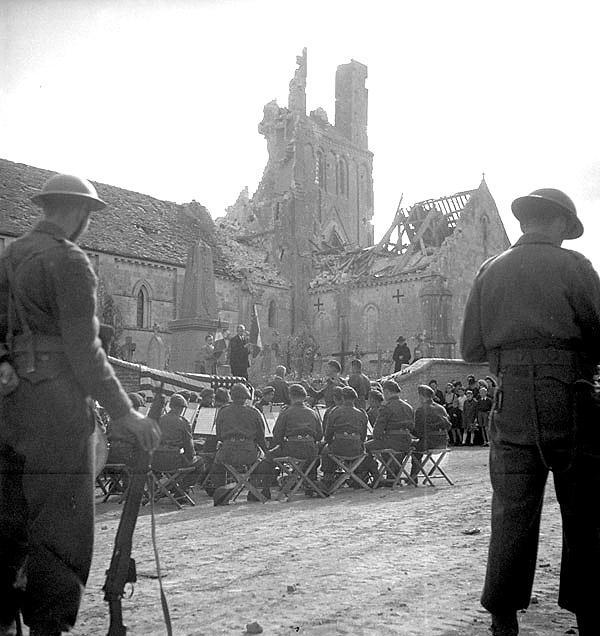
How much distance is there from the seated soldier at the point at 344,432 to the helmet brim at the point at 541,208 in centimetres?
737

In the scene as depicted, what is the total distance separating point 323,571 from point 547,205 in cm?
307

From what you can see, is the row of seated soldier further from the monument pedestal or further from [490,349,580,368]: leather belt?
the monument pedestal

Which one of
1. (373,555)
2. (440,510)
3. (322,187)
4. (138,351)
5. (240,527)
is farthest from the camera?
(322,187)

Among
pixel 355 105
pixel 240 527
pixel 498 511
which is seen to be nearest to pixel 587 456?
pixel 498 511

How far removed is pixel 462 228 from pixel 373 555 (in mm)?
38965

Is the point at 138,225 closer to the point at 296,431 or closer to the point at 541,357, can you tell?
the point at 296,431

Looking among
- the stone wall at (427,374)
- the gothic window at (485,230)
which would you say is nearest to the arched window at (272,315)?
the gothic window at (485,230)

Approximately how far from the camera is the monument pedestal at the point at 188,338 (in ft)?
67.3

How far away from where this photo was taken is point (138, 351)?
3334 cm

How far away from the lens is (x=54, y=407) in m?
3.36

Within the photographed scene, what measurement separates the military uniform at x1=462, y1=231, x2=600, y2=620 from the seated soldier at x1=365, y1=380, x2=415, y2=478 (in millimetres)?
7673

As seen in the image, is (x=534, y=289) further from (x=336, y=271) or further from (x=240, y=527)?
(x=336, y=271)

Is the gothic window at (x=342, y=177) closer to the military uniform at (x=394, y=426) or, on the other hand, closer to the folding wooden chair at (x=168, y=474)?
the military uniform at (x=394, y=426)

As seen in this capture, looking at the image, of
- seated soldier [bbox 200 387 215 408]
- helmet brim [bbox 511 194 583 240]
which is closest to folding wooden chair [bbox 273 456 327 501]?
seated soldier [bbox 200 387 215 408]
